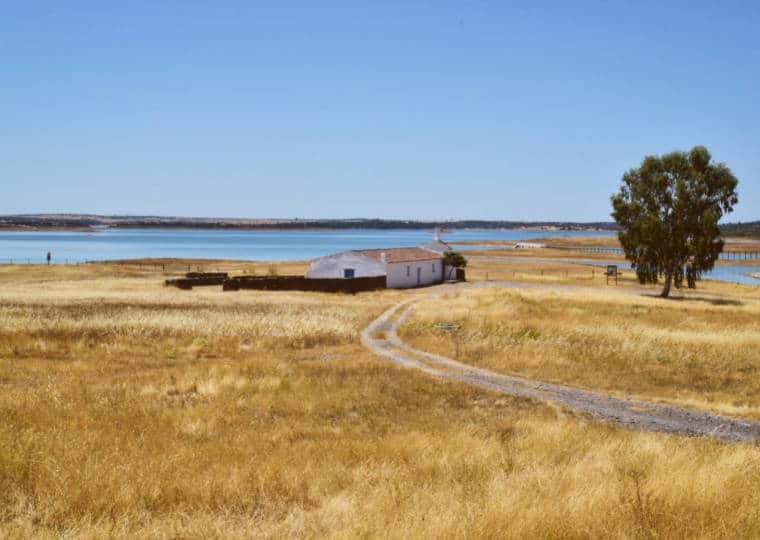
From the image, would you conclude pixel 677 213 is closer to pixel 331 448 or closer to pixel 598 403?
pixel 598 403

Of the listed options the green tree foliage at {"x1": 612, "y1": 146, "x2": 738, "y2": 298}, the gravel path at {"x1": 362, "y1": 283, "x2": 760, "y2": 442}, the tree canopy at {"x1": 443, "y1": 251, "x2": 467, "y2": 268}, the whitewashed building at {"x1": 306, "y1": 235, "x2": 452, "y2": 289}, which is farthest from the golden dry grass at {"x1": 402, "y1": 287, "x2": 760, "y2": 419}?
the tree canopy at {"x1": 443, "y1": 251, "x2": 467, "y2": 268}

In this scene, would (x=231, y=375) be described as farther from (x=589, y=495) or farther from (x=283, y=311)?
(x=283, y=311)

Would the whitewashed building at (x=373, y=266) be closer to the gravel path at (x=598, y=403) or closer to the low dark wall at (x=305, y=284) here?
the low dark wall at (x=305, y=284)

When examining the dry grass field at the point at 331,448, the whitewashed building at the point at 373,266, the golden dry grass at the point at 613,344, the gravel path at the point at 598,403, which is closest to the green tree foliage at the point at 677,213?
the golden dry grass at the point at 613,344

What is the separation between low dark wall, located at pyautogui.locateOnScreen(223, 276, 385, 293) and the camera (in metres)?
55.8

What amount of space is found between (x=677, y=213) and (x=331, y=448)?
4916 centimetres

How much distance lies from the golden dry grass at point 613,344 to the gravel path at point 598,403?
1057 mm

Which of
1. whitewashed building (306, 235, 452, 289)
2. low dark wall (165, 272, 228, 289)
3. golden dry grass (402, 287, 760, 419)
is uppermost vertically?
whitewashed building (306, 235, 452, 289)

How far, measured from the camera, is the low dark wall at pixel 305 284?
55.8m

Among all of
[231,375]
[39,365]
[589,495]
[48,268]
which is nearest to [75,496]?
[589,495]

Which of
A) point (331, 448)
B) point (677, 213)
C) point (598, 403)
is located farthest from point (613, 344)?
point (677, 213)

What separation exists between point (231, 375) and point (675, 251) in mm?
44579

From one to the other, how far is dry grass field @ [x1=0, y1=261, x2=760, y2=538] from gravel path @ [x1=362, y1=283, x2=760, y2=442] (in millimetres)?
1042

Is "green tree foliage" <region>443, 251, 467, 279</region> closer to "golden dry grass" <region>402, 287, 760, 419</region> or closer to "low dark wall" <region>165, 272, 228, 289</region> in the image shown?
"low dark wall" <region>165, 272, 228, 289</region>
